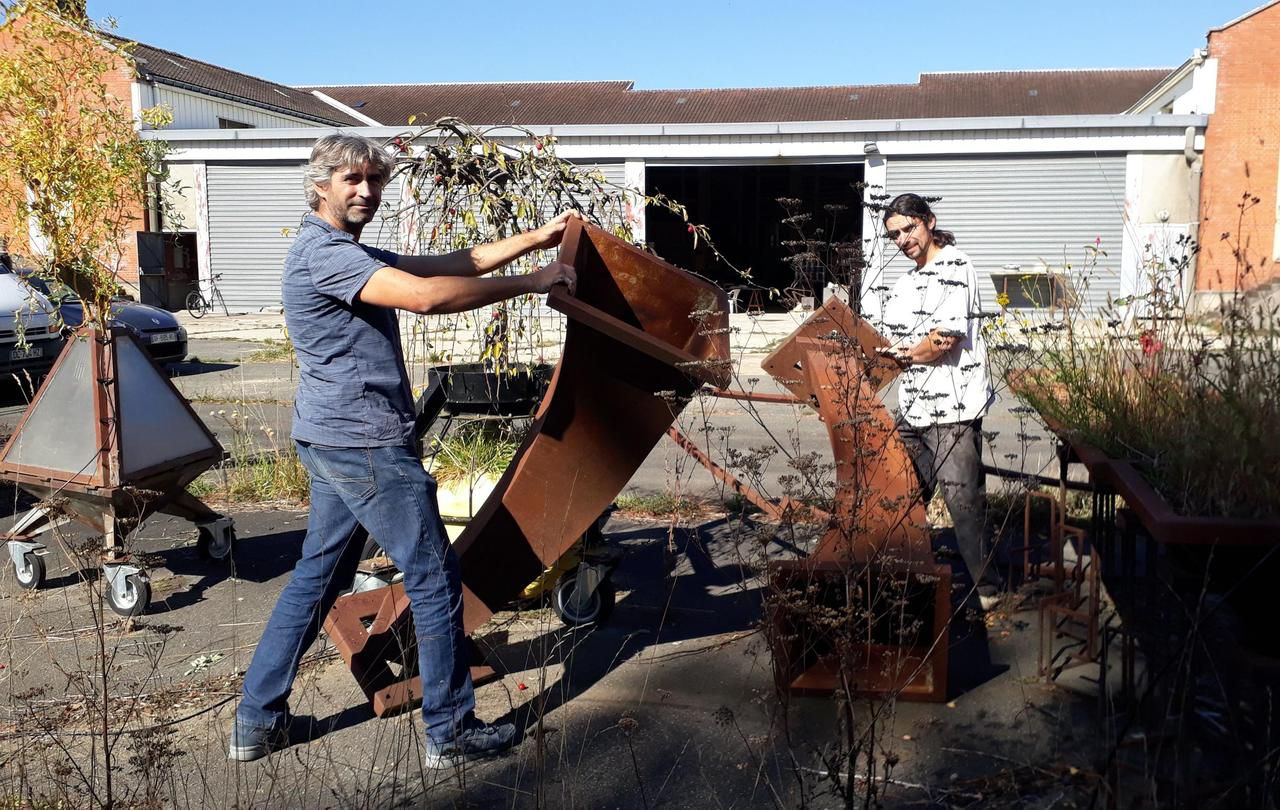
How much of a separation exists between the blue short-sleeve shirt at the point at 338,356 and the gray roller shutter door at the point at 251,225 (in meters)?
22.2

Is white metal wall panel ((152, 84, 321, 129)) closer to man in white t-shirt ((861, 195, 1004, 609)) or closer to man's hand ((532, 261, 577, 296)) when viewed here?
man in white t-shirt ((861, 195, 1004, 609))

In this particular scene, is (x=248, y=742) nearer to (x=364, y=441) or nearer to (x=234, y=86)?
(x=364, y=441)

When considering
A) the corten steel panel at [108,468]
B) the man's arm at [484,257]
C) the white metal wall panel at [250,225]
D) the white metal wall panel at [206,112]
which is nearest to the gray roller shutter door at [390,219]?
the man's arm at [484,257]

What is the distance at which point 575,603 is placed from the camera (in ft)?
15.3

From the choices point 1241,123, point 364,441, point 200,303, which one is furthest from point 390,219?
point 1241,123

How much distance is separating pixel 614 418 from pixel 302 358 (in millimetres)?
1080

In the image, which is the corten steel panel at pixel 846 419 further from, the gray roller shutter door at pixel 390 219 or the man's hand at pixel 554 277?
the gray roller shutter door at pixel 390 219

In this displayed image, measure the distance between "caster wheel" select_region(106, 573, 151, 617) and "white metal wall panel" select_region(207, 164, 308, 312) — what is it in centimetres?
2085

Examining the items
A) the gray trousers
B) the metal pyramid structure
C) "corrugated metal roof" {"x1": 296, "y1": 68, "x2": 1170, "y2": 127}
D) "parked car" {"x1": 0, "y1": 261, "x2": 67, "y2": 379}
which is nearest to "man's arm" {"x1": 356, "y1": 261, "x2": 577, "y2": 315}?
the gray trousers

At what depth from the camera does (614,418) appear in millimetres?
3998

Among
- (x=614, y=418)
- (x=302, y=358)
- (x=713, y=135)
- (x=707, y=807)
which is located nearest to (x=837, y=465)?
(x=614, y=418)

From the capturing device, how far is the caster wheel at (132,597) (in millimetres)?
4938

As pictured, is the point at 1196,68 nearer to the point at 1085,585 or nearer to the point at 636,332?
the point at 1085,585

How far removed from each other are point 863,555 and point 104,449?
349cm
